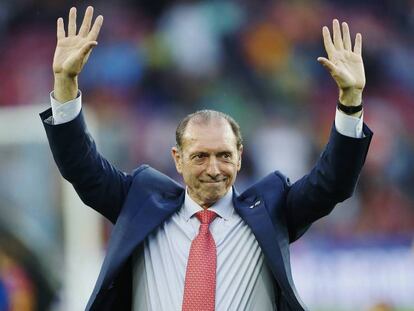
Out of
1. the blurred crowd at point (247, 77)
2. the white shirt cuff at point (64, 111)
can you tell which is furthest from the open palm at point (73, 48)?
the blurred crowd at point (247, 77)

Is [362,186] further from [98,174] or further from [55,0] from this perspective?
[98,174]

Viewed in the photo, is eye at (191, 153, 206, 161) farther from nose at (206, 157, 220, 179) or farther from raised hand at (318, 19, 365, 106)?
raised hand at (318, 19, 365, 106)

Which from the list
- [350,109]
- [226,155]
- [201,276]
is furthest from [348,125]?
[201,276]

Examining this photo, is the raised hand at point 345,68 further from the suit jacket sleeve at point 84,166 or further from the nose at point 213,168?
the suit jacket sleeve at point 84,166

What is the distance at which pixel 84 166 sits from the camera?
4.21 meters

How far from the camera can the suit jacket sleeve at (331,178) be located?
405 centimetres

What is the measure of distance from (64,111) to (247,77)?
7649 mm

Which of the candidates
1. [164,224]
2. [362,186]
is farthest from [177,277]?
[362,186]

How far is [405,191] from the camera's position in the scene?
11.2m

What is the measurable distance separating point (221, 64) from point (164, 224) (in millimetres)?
7503

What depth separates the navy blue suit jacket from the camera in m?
4.09

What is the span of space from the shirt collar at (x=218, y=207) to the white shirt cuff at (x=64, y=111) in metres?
0.61

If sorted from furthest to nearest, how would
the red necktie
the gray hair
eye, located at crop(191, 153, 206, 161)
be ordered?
1. the gray hair
2. eye, located at crop(191, 153, 206, 161)
3. the red necktie

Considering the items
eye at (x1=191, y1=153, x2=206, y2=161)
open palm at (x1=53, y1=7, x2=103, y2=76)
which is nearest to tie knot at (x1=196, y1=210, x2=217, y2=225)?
eye at (x1=191, y1=153, x2=206, y2=161)
